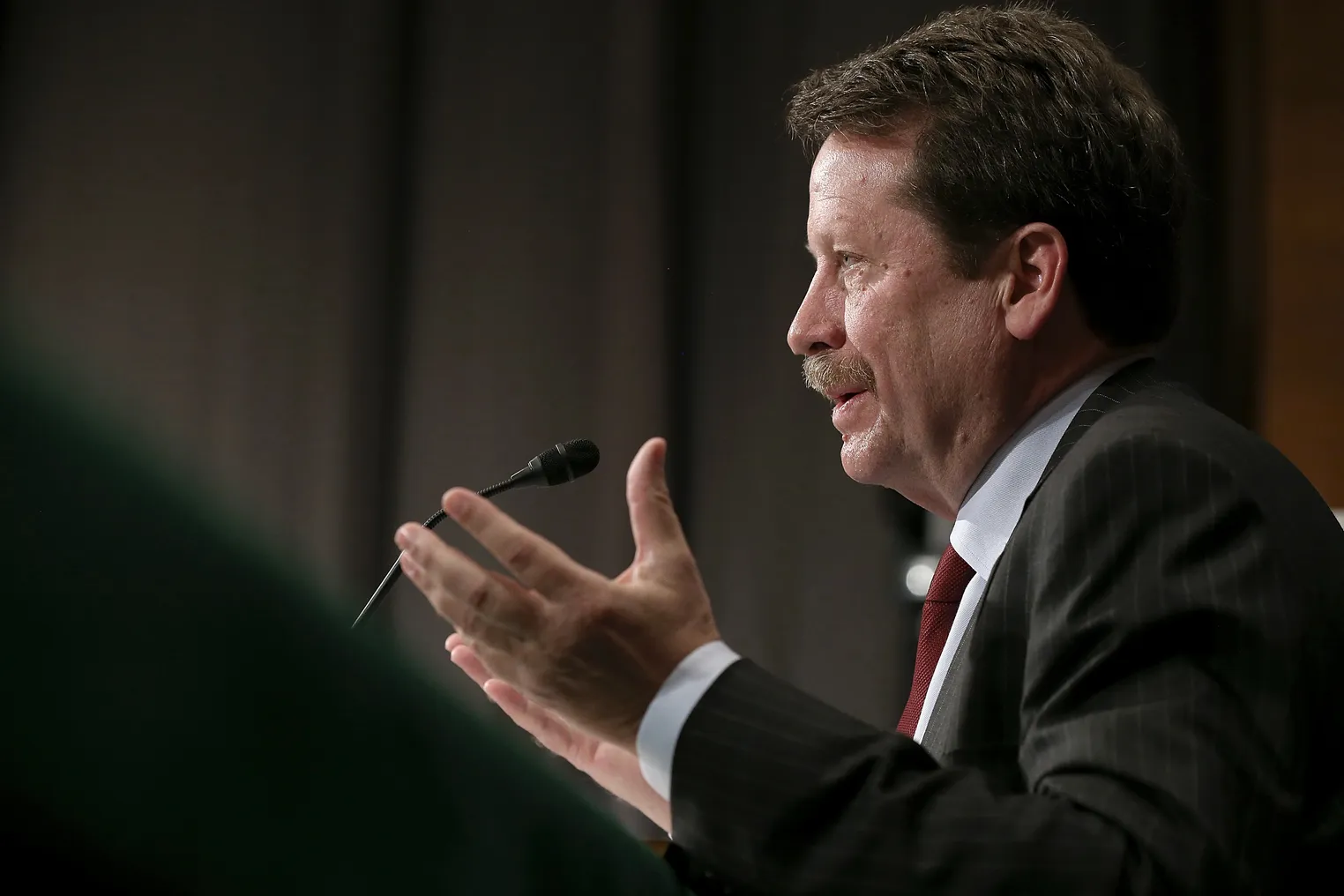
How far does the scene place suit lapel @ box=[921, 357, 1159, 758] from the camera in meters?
0.93

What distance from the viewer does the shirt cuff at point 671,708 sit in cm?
67

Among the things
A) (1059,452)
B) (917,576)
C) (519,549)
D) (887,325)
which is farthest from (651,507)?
(917,576)

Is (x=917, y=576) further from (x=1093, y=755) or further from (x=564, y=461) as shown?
(x=1093, y=755)

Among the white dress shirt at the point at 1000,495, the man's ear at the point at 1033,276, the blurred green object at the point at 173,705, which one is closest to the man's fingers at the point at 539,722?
the white dress shirt at the point at 1000,495

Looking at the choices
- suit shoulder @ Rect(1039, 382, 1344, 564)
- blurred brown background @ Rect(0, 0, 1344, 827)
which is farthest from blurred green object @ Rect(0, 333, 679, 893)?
blurred brown background @ Rect(0, 0, 1344, 827)

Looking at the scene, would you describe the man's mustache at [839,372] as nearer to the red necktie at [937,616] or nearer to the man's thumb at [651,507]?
the red necktie at [937,616]

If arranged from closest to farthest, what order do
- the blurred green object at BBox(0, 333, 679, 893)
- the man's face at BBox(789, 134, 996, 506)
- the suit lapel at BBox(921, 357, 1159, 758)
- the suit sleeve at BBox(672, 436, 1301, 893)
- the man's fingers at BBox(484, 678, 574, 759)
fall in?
the blurred green object at BBox(0, 333, 679, 893) < the suit sleeve at BBox(672, 436, 1301, 893) < the suit lapel at BBox(921, 357, 1159, 758) < the man's fingers at BBox(484, 678, 574, 759) < the man's face at BBox(789, 134, 996, 506)

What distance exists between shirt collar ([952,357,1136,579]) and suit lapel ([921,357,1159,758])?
0.04 metres

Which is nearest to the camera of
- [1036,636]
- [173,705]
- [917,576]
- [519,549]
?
[173,705]

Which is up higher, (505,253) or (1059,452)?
(505,253)

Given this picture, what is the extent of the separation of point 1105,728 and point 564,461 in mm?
689

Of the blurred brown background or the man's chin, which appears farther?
the blurred brown background

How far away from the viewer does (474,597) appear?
26.4 inches

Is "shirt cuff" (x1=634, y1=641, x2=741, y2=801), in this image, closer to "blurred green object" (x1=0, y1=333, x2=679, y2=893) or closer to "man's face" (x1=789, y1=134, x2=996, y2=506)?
"blurred green object" (x1=0, y1=333, x2=679, y2=893)
